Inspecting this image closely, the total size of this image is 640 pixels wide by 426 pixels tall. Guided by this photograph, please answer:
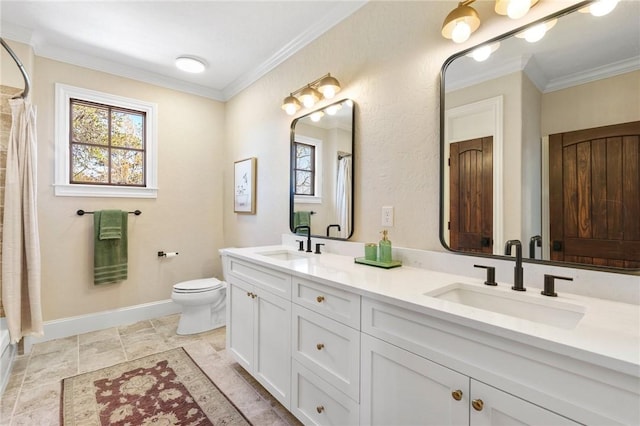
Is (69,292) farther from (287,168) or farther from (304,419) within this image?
(304,419)

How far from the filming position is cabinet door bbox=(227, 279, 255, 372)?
185 cm

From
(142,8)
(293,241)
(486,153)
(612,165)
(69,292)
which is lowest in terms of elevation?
(69,292)

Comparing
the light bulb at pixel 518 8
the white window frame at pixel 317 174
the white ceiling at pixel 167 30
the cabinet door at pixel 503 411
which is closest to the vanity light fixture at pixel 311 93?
the white window frame at pixel 317 174

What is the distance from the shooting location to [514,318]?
2.74ft

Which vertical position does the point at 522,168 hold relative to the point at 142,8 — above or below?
below

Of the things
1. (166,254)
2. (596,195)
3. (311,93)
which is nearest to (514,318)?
(596,195)

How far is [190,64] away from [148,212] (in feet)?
5.02

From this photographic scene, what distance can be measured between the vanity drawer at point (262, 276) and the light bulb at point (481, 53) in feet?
4.64

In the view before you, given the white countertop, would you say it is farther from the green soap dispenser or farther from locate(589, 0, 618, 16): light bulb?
locate(589, 0, 618, 16): light bulb

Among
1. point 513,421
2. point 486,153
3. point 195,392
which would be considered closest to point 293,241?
point 195,392

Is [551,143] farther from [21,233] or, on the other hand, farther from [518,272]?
[21,233]

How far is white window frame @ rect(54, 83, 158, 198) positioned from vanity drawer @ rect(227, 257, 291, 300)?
5.31ft

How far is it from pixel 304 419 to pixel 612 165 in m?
1.67

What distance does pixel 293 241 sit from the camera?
2.43 metres
